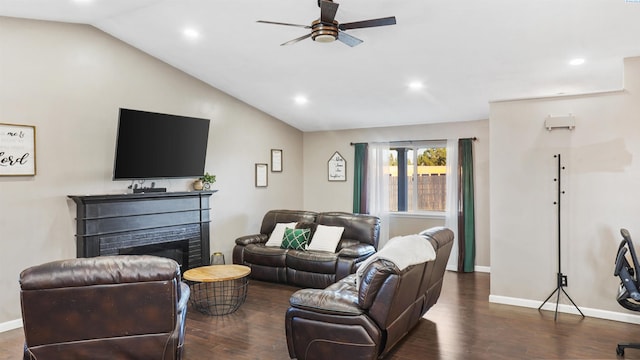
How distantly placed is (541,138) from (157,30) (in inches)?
180

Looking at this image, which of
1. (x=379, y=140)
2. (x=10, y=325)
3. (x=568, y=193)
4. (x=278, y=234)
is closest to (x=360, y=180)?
(x=379, y=140)

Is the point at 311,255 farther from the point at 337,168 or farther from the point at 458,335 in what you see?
the point at 337,168

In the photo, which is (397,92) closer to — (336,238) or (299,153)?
(336,238)

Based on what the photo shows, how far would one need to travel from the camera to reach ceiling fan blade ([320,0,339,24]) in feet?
9.46

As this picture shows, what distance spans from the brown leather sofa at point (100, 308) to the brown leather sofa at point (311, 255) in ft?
10.1

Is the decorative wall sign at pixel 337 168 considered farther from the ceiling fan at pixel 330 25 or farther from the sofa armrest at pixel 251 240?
the ceiling fan at pixel 330 25

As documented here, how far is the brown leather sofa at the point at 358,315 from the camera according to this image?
9.74 feet

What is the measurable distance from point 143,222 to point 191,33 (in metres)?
2.38

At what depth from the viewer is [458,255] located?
6.66m

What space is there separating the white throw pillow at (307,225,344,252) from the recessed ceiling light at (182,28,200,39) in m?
3.12

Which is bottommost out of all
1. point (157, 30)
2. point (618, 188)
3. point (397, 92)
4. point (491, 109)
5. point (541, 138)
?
point (618, 188)

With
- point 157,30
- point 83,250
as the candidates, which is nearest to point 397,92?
point 157,30

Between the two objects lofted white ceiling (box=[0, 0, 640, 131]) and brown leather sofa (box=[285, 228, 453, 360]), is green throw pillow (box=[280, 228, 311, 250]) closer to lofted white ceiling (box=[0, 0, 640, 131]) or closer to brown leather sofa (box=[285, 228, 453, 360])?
lofted white ceiling (box=[0, 0, 640, 131])

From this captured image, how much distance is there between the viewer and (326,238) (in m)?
5.83
